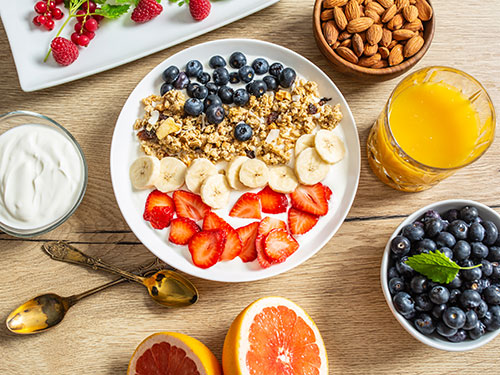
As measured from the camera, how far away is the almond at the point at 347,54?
4.56 feet

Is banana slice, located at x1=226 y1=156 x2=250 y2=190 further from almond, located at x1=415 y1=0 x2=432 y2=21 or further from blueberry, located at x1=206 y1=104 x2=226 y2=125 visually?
almond, located at x1=415 y1=0 x2=432 y2=21

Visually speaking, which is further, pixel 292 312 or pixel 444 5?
pixel 444 5

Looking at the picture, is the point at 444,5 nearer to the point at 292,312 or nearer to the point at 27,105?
the point at 292,312

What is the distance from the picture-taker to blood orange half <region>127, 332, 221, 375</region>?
125 cm

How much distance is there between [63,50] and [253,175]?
0.72 metres

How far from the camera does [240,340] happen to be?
1229mm

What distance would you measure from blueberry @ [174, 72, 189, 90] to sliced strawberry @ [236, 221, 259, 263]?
0.48 meters

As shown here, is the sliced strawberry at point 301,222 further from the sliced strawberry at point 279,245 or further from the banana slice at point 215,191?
the banana slice at point 215,191

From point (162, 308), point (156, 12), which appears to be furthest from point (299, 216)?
point (156, 12)

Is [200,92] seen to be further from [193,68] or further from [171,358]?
[171,358]

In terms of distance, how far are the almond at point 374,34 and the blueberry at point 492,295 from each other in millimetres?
763

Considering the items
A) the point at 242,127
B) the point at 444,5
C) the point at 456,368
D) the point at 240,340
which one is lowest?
the point at 456,368

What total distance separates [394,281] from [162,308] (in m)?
0.70

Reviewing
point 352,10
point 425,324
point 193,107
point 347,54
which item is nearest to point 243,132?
point 193,107
